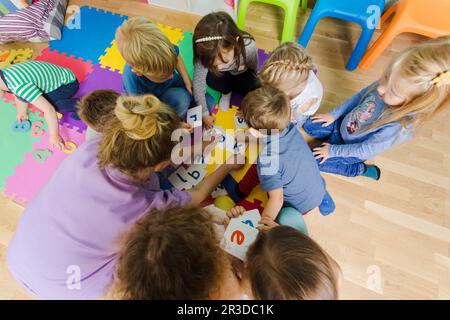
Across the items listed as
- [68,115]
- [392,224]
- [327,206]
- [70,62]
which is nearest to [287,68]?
[327,206]

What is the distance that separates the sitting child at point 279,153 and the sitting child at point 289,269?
32cm

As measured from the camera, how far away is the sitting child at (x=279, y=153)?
0.98m

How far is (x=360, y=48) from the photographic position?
1600 mm

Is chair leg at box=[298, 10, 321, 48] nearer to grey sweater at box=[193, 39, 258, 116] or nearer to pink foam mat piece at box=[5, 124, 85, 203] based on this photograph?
grey sweater at box=[193, 39, 258, 116]

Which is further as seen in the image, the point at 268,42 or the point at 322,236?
the point at 268,42

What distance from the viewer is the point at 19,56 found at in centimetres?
177

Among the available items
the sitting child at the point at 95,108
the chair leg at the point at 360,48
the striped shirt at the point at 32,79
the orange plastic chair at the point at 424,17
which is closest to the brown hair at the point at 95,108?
the sitting child at the point at 95,108

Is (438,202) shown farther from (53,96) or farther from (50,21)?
(50,21)

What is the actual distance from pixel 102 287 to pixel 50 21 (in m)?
1.74

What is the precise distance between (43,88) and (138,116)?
3.29 feet

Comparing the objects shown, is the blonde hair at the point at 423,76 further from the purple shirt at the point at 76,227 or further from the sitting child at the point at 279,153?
the purple shirt at the point at 76,227

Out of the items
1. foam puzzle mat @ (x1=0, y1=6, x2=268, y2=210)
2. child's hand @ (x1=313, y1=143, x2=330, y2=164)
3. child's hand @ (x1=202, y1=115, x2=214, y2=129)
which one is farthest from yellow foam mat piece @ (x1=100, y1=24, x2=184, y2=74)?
child's hand @ (x1=313, y1=143, x2=330, y2=164)
